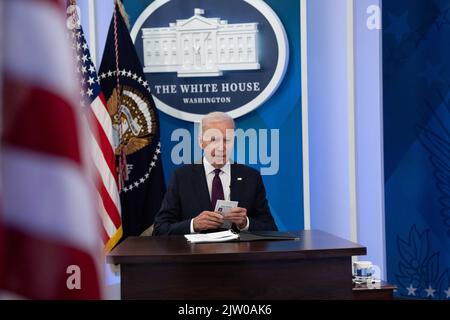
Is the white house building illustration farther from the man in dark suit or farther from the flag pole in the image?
the man in dark suit

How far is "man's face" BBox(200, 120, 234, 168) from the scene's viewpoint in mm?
3387

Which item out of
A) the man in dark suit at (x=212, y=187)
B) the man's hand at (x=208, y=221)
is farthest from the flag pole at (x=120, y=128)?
the man's hand at (x=208, y=221)

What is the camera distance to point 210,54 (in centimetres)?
439

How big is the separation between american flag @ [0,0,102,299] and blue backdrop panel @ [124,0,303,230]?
3.70 m

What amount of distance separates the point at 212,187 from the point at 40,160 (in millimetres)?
2734

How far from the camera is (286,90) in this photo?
4.40 metres

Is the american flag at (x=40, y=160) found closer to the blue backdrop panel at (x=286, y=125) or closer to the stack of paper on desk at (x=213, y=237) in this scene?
the stack of paper on desk at (x=213, y=237)

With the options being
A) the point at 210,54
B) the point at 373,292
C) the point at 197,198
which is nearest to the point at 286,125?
the point at 210,54

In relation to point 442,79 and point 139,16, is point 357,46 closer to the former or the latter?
point 442,79

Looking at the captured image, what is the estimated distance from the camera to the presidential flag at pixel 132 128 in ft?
13.4

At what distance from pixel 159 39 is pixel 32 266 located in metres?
3.86

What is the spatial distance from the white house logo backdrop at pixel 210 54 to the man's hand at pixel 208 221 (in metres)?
1.48

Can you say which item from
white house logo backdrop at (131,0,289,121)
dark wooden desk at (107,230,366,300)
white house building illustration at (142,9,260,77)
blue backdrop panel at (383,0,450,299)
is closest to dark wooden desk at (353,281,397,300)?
dark wooden desk at (107,230,366,300)

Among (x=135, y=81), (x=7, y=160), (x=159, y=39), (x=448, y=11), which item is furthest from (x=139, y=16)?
(x=7, y=160)
